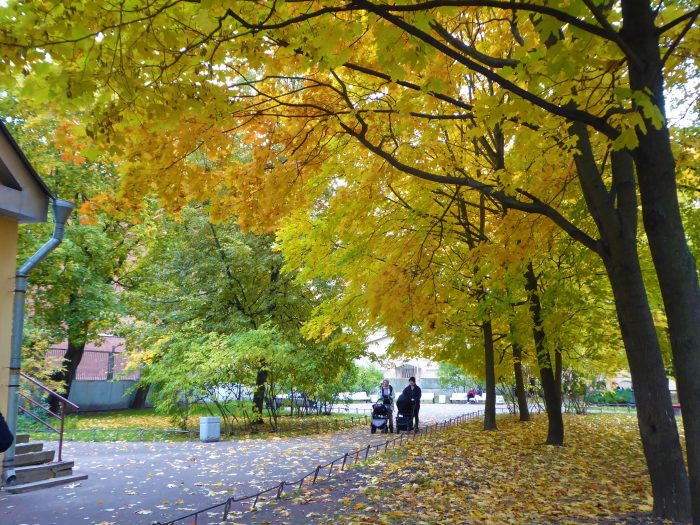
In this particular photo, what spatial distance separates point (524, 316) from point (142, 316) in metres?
16.9

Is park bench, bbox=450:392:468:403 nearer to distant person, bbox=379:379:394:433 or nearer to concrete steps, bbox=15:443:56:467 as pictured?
distant person, bbox=379:379:394:433

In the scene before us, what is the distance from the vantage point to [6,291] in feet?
28.8

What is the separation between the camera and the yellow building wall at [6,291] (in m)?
8.62

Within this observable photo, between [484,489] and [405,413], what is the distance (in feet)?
31.3

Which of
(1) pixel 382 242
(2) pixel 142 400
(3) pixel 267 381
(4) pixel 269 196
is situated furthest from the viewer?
(2) pixel 142 400

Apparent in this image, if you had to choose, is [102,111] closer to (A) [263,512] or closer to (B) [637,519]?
(A) [263,512]

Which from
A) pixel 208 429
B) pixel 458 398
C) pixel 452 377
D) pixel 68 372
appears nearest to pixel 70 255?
pixel 68 372

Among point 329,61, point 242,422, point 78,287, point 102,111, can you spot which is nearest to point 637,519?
point 329,61

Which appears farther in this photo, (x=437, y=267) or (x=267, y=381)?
(x=267, y=381)

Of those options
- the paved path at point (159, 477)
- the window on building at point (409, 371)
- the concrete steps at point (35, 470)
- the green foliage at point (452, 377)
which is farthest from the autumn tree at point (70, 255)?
the window on building at point (409, 371)

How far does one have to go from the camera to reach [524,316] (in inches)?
443

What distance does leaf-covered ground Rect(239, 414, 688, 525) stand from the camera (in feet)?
20.3

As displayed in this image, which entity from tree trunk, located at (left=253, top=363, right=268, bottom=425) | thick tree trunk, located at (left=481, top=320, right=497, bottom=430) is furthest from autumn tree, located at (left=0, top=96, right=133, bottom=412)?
thick tree trunk, located at (left=481, top=320, right=497, bottom=430)

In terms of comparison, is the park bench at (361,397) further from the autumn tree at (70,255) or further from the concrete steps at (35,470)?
the concrete steps at (35,470)
